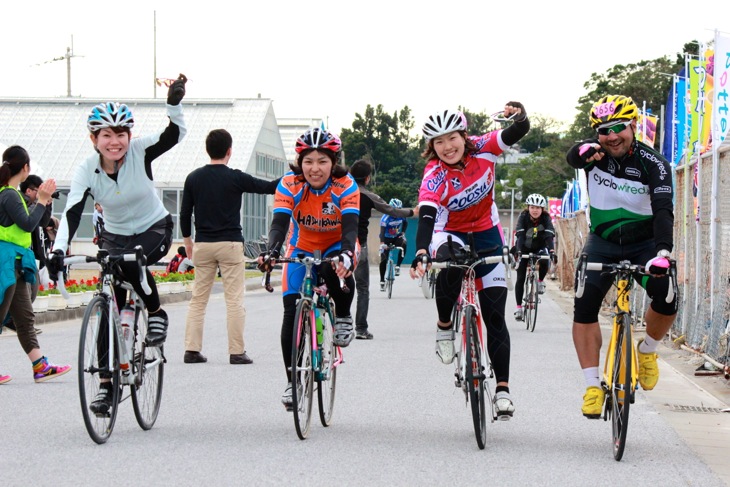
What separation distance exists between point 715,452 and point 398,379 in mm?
3920

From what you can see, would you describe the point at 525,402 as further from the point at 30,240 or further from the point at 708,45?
the point at 708,45

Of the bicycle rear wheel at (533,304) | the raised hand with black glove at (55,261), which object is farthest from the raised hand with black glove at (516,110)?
the bicycle rear wheel at (533,304)

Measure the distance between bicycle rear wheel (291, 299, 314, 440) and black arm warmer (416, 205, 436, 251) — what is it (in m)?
0.83

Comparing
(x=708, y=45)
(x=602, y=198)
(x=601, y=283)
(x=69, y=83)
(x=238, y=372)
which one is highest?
(x=69, y=83)

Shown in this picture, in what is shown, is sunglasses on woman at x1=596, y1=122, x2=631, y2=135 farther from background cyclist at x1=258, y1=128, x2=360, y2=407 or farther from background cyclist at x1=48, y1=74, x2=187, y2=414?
background cyclist at x1=48, y1=74, x2=187, y2=414

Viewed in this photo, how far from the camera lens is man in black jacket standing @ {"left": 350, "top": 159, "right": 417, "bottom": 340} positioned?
11883 millimetres

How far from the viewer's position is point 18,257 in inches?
398

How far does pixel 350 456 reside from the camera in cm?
673

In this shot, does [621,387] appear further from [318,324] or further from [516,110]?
[318,324]

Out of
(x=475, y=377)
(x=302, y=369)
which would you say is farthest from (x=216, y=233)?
(x=475, y=377)

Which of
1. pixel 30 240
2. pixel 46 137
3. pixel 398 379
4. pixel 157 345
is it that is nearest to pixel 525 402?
pixel 398 379

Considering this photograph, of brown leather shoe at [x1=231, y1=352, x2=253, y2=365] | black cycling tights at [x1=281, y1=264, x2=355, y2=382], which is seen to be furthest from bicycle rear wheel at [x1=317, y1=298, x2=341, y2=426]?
brown leather shoe at [x1=231, y1=352, x2=253, y2=365]

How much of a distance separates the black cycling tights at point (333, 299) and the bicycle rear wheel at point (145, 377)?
34.6 inches

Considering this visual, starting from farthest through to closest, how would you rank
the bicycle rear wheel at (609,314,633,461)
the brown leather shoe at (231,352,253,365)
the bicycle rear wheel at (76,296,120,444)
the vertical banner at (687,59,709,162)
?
1. the vertical banner at (687,59,709,162)
2. the brown leather shoe at (231,352,253,365)
3. the bicycle rear wheel at (76,296,120,444)
4. the bicycle rear wheel at (609,314,633,461)
